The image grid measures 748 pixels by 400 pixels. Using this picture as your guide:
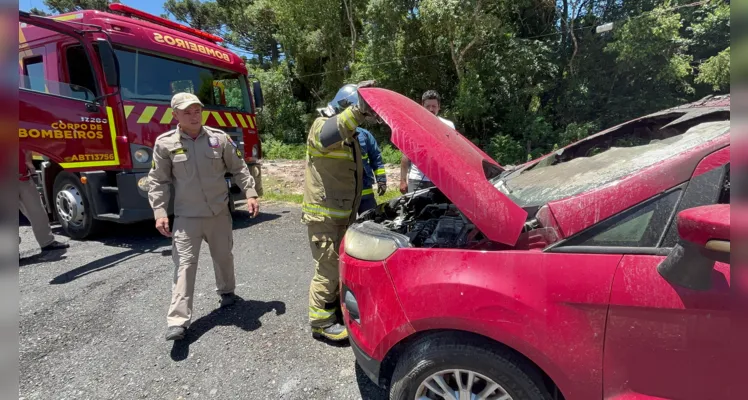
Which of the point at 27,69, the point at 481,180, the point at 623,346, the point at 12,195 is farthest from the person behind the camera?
the point at 27,69

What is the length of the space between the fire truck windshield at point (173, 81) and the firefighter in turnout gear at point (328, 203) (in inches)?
134

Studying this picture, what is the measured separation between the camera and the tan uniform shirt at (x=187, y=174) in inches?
108

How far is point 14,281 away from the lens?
0.46 m

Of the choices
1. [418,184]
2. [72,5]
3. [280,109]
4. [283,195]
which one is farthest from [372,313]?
[72,5]

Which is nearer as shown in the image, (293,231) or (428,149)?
(428,149)

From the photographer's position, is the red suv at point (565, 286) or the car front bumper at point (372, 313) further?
the car front bumper at point (372, 313)

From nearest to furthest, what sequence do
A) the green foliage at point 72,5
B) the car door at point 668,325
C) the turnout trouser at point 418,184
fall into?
the car door at point 668,325
the turnout trouser at point 418,184
the green foliage at point 72,5

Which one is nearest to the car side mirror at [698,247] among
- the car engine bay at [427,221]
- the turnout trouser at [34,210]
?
the car engine bay at [427,221]

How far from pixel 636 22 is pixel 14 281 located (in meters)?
14.3

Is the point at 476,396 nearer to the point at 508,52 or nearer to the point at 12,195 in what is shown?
the point at 12,195

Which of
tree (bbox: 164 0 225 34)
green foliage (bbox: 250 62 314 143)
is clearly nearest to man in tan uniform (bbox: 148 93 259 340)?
green foliage (bbox: 250 62 314 143)

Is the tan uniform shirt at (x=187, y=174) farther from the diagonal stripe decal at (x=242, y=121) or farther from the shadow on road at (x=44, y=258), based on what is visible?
the diagonal stripe decal at (x=242, y=121)

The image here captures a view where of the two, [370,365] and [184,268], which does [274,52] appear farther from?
[370,365]

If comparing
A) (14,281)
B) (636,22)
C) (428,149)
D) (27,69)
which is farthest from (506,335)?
(636,22)
